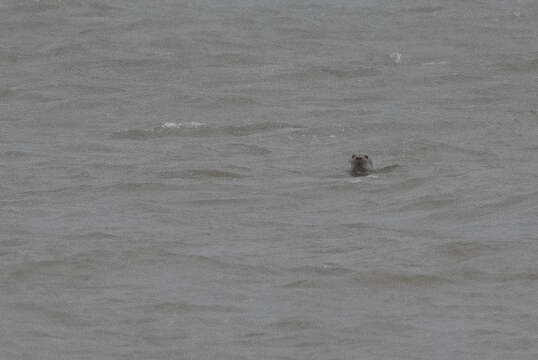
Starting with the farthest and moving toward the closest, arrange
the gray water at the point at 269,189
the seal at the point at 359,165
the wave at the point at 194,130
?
1. the wave at the point at 194,130
2. the seal at the point at 359,165
3. the gray water at the point at 269,189

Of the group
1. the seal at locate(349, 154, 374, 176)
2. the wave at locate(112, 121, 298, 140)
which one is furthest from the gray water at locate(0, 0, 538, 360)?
the seal at locate(349, 154, 374, 176)

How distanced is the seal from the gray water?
0.60 ft

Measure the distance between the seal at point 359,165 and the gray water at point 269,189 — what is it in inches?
7.2

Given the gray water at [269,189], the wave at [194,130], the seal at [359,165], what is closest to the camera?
the gray water at [269,189]

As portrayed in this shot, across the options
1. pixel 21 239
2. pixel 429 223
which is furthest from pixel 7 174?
pixel 429 223

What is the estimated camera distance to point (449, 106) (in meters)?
17.1

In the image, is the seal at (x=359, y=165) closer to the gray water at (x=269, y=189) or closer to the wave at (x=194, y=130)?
the gray water at (x=269, y=189)

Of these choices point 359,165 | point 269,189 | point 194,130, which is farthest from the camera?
point 194,130

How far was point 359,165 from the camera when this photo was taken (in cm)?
1356

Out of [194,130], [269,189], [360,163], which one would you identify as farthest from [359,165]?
[194,130]

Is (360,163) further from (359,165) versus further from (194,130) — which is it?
(194,130)

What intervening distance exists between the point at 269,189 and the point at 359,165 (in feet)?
2.63

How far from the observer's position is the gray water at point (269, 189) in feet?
30.4

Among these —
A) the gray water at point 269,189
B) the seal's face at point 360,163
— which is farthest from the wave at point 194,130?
the seal's face at point 360,163
